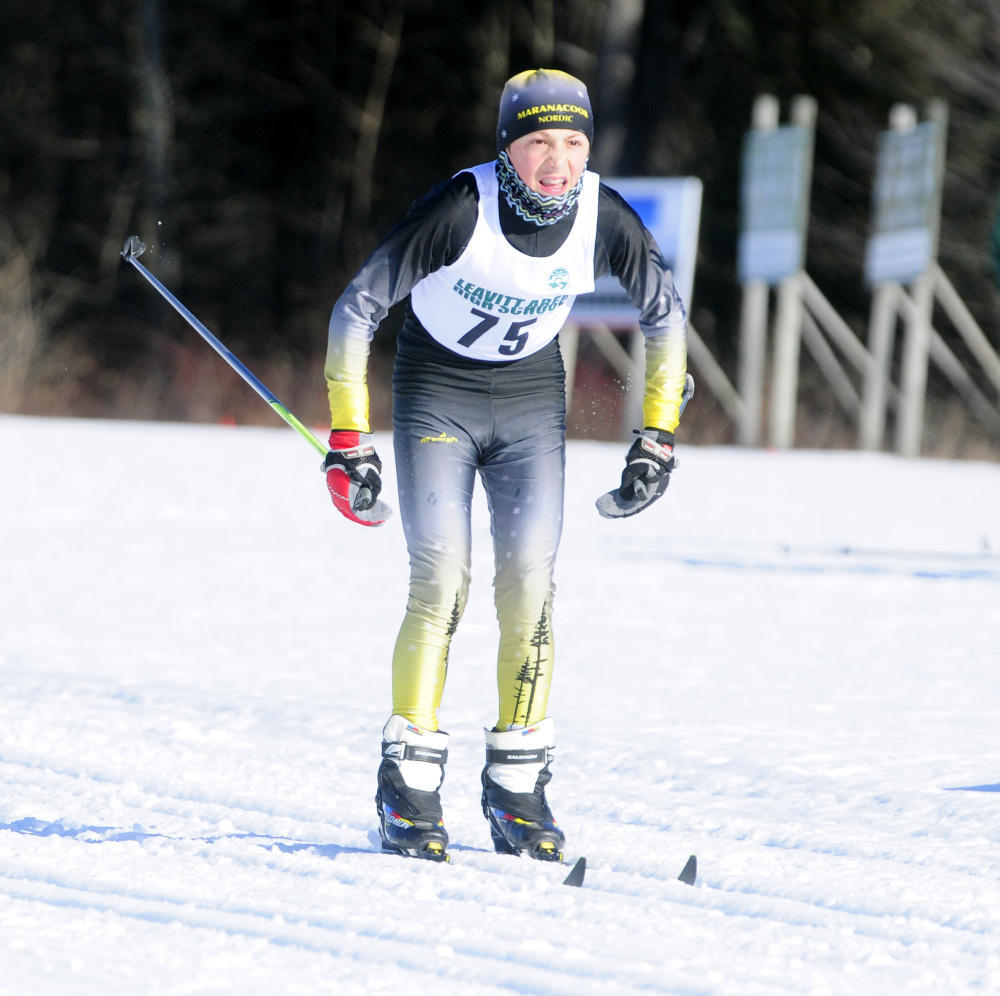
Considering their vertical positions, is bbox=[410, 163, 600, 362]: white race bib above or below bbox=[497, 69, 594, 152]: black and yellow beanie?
below

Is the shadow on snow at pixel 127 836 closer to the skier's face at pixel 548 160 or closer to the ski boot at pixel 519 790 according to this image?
the ski boot at pixel 519 790

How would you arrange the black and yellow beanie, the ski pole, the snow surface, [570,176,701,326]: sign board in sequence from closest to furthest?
the snow surface → the black and yellow beanie → the ski pole → [570,176,701,326]: sign board

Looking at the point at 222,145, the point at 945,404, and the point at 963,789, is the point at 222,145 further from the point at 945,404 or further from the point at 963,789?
the point at 963,789

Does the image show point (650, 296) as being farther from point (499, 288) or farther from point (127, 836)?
point (127, 836)

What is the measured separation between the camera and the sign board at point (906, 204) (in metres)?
16.1

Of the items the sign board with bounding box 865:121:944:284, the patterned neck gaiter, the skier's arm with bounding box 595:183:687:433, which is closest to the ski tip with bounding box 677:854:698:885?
the skier's arm with bounding box 595:183:687:433

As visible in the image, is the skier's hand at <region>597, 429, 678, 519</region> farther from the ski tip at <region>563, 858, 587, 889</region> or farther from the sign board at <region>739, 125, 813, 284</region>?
the sign board at <region>739, 125, 813, 284</region>

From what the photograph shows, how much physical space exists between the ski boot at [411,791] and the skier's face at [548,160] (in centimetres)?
125

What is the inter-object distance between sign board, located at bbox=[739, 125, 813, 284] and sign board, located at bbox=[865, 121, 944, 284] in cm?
80

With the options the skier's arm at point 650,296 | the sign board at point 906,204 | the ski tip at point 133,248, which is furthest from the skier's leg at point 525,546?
the sign board at point 906,204

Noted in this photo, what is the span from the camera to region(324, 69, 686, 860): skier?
365 cm

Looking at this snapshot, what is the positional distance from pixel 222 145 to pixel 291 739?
24.7 m

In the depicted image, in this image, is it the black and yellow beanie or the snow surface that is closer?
the snow surface

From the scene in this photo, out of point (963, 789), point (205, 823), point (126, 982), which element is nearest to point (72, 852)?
point (205, 823)
